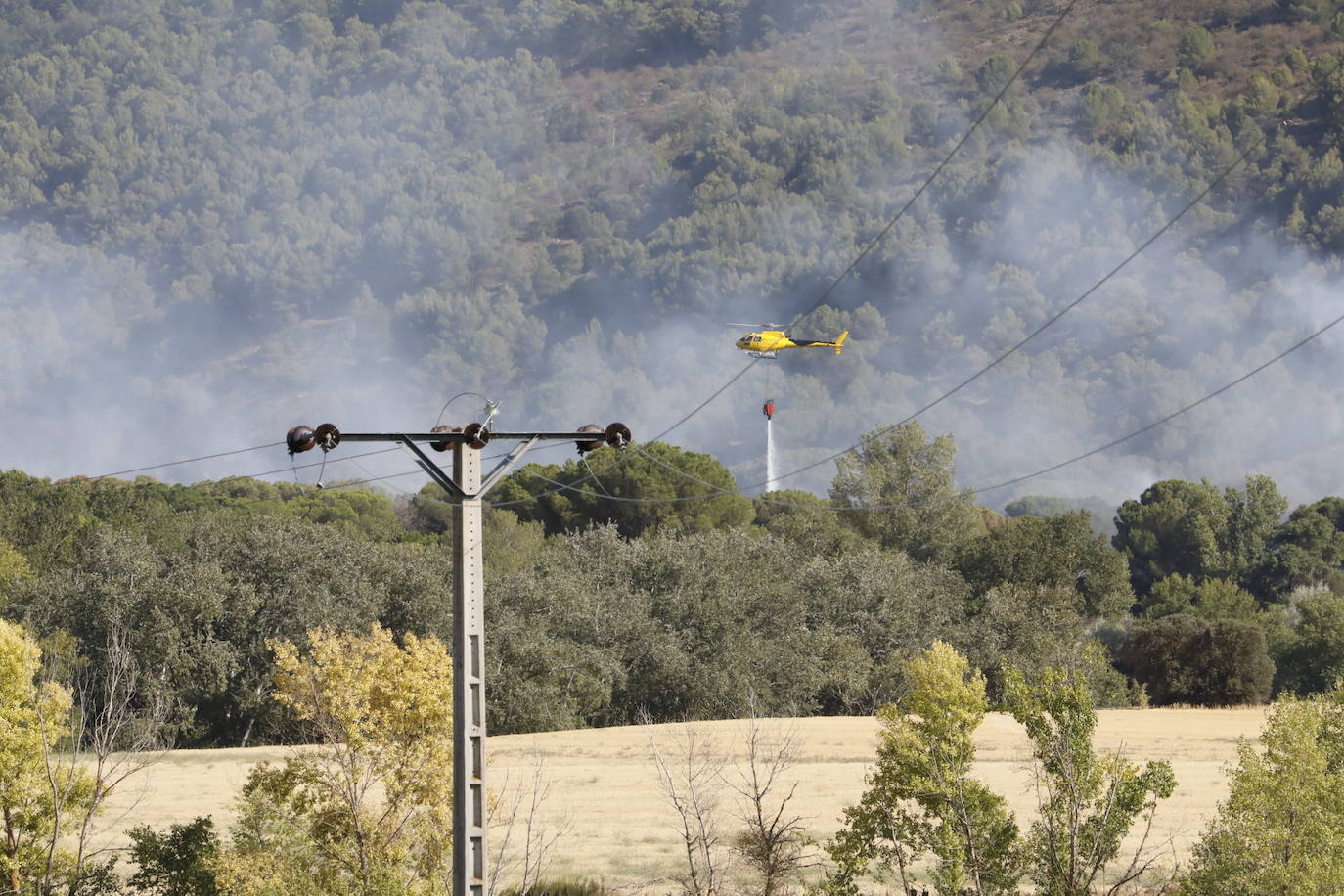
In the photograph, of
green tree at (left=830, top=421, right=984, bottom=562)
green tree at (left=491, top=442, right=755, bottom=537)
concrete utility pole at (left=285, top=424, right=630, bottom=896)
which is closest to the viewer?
concrete utility pole at (left=285, top=424, right=630, bottom=896)

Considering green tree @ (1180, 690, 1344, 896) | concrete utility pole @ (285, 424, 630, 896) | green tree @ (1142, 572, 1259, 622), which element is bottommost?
green tree @ (1180, 690, 1344, 896)

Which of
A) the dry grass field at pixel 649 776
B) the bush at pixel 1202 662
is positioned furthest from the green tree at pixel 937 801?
the bush at pixel 1202 662

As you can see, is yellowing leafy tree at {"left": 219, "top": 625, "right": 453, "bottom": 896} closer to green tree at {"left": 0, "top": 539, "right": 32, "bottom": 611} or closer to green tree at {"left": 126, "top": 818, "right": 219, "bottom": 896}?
green tree at {"left": 126, "top": 818, "right": 219, "bottom": 896}

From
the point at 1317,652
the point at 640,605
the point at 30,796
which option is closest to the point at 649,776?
the point at 640,605

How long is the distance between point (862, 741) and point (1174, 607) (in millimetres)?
62111

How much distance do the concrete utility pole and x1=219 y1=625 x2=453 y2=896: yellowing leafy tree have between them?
11455 mm

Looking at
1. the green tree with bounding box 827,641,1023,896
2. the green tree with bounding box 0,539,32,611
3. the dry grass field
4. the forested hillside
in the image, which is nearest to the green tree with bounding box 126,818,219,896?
the dry grass field

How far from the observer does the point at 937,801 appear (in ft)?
124

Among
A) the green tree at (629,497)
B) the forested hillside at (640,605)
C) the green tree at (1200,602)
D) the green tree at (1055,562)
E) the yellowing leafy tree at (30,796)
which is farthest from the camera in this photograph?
the green tree at (629,497)

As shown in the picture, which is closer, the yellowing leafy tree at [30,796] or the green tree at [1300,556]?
the yellowing leafy tree at [30,796]

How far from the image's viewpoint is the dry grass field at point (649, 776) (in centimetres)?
4441

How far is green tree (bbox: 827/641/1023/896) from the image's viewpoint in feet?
117

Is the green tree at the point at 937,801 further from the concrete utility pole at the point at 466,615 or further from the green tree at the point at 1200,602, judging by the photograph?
the green tree at the point at 1200,602

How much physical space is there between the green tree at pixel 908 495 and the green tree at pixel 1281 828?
265ft
